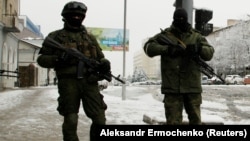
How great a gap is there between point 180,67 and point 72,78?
1.31m

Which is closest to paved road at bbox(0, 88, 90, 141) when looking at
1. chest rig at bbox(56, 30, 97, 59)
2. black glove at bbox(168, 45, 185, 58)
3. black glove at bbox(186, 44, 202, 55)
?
chest rig at bbox(56, 30, 97, 59)

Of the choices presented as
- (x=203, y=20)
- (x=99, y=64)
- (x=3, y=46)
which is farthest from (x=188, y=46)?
(x=3, y=46)

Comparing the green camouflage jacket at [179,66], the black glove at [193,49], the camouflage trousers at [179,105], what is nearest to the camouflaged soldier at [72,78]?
the green camouflage jacket at [179,66]

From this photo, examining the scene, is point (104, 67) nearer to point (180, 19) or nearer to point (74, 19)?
point (74, 19)

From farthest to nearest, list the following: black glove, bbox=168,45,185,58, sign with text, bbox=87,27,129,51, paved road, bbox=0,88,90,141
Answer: sign with text, bbox=87,27,129,51
paved road, bbox=0,88,90,141
black glove, bbox=168,45,185,58

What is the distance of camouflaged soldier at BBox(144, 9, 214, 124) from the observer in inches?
207

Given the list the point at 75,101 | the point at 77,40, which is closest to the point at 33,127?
the point at 75,101

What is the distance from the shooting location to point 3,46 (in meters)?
28.3

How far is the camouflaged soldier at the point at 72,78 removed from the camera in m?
4.86

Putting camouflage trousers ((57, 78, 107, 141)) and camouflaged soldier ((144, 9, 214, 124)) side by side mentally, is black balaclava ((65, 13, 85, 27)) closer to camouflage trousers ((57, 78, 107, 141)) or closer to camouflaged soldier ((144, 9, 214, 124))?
camouflage trousers ((57, 78, 107, 141))

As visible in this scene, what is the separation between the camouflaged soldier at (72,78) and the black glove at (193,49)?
0.99m

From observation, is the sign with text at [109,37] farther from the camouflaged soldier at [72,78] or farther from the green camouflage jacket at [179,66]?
the camouflaged soldier at [72,78]

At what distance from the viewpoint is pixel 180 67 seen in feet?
17.4

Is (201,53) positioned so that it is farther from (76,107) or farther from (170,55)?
(76,107)
